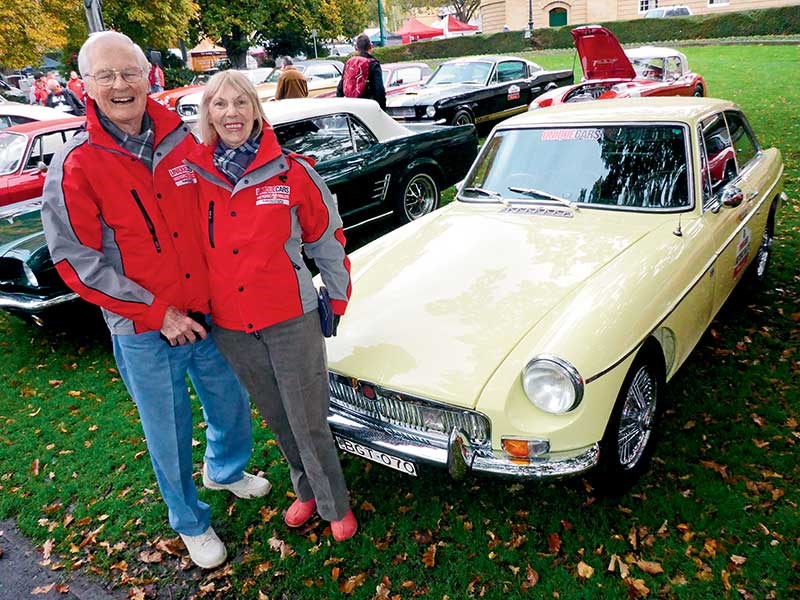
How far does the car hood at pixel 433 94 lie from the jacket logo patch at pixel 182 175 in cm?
853

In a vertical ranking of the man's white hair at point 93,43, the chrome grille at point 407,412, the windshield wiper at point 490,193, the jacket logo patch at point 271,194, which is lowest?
the chrome grille at point 407,412

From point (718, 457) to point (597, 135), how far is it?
205 centimetres

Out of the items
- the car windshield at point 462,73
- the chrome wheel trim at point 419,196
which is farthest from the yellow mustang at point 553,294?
the car windshield at point 462,73

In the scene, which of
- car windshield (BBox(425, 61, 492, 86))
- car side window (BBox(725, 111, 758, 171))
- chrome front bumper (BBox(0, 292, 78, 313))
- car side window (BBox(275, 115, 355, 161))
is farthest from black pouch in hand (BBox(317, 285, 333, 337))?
car windshield (BBox(425, 61, 492, 86))

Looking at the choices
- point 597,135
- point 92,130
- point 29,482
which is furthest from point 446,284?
point 29,482

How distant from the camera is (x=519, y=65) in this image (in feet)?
41.4

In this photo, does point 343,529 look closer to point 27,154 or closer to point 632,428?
point 632,428

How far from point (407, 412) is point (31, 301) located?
3480 millimetres

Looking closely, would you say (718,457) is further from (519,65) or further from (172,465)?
(519,65)

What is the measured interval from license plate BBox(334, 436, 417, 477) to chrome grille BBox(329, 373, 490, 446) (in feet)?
0.43

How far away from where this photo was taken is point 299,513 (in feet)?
10.3

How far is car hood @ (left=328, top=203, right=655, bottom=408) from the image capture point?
9.13 ft

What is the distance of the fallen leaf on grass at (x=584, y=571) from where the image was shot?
9.02 ft

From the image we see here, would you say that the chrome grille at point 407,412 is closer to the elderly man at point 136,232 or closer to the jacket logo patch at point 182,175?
the elderly man at point 136,232
